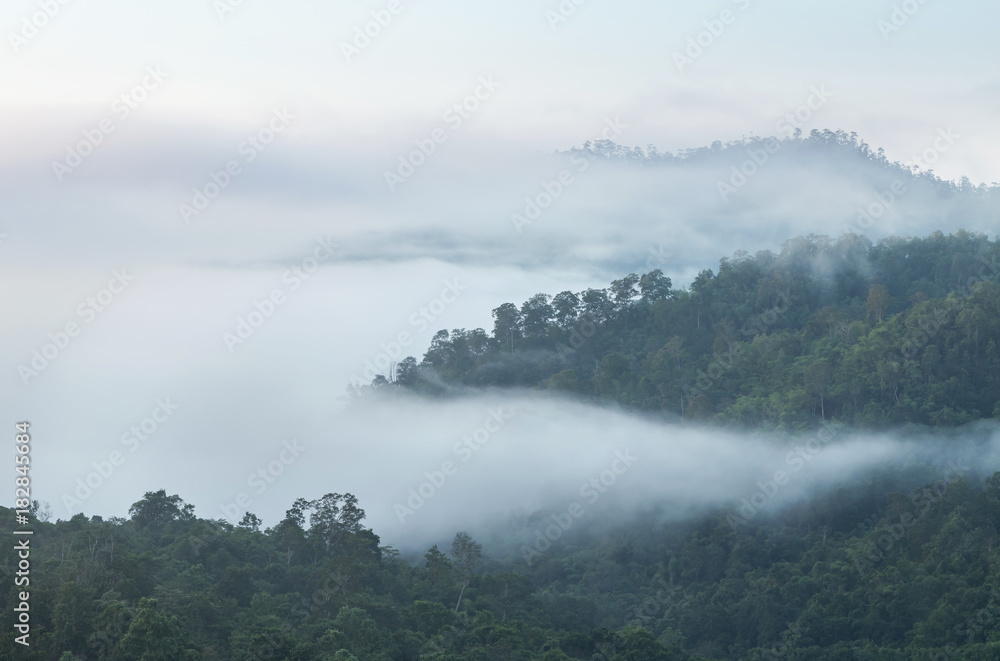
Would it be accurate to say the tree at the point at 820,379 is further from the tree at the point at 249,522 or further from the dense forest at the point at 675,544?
the tree at the point at 249,522

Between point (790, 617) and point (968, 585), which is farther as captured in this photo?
point (790, 617)

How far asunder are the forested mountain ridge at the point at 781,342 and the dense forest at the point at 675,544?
0.12 m

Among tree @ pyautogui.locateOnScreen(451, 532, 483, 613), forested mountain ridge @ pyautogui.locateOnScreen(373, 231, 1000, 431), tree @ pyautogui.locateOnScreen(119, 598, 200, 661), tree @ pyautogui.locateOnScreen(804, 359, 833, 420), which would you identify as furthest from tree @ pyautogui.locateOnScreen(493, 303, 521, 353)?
tree @ pyautogui.locateOnScreen(119, 598, 200, 661)

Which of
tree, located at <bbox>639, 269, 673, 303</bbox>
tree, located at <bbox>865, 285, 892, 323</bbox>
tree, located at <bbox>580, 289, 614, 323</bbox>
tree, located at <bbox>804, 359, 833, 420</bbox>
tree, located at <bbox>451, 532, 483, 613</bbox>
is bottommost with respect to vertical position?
tree, located at <bbox>451, 532, 483, 613</bbox>

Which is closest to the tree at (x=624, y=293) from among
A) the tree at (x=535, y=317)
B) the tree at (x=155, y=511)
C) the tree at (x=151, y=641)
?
the tree at (x=535, y=317)

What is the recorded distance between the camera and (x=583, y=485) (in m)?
55.8

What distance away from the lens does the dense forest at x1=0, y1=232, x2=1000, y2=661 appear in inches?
1275

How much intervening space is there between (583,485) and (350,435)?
60.8ft

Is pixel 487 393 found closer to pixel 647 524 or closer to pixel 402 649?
pixel 647 524

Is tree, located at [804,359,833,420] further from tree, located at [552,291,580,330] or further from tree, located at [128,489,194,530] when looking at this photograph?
tree, located at [128,489,194,530]

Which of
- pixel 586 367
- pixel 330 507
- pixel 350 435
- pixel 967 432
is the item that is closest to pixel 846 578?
pixel 967 432

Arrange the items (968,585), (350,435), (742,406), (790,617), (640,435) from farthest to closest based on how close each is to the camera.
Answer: (350,435) → (640,435) → (742,406) → (790,617) → (968,585)

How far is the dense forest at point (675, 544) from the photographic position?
32375mm

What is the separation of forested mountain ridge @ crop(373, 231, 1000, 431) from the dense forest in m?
0.12
